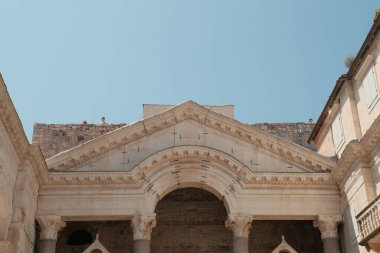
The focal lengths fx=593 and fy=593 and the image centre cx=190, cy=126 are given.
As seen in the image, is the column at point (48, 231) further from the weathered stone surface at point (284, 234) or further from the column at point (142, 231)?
the weathered stone surface at point (284, 234)

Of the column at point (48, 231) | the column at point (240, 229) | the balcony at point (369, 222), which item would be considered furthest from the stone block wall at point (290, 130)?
the column at point (48, 231)

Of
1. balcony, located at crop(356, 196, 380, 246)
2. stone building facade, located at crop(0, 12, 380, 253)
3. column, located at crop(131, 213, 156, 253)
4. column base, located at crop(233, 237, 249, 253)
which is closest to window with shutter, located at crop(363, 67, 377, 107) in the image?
stone building facade, located at crop(0, 12, 380, 253)

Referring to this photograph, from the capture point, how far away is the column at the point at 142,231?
16.2 meters

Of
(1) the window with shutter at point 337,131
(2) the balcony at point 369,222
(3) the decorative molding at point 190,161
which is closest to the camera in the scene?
(2) the balcony at point 369,222

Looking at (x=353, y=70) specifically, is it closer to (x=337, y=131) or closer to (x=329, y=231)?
(x=337, y=131)

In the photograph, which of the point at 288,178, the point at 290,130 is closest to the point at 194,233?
the point at 288,178

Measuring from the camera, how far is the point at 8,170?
1402 cm

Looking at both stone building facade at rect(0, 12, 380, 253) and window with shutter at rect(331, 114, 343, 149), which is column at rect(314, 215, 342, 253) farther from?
window with shutter at rect(331, 114, 343, 149)

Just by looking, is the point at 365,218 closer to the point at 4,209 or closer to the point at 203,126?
the point at 203,126

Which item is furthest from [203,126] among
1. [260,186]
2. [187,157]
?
[260,186]

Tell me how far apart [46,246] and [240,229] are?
5.32 metres

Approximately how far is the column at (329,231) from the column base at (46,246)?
7.40 meters

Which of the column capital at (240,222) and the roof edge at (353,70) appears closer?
the roof edge at (353,70)

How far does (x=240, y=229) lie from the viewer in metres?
16.5
